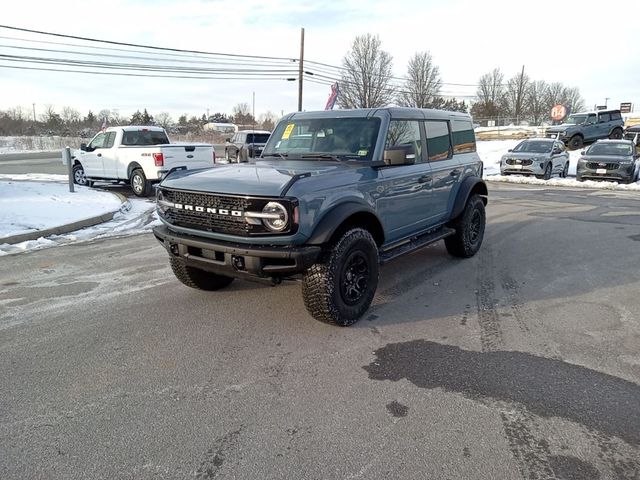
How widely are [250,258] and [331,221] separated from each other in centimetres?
74

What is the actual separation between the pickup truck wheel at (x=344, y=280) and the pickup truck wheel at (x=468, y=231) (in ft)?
8.03

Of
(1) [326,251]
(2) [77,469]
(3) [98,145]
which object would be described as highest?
(3) [98,145]

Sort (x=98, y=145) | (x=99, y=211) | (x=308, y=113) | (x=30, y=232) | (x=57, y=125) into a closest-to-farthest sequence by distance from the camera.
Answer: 1. (x=308, y=113)
2. (x=30, y=232)
3. (x=99, y=211)
4. (x=98, y=145)
5. (x=57, y=125)

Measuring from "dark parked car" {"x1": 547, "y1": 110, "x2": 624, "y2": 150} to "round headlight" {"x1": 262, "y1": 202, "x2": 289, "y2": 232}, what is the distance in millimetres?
28193

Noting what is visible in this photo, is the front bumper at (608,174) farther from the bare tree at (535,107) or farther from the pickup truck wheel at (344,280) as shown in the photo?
the bare tree at (535,107)

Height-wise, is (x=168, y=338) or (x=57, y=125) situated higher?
(x=57, y=125)

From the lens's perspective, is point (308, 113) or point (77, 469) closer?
point (77, 469)

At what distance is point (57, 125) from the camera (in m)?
72.9

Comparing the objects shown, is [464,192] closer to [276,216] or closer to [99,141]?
[276,216]

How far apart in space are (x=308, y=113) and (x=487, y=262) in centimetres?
323

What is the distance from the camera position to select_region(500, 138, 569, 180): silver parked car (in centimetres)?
1836

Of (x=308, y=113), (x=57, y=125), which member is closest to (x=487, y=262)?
(x=308, y=113)

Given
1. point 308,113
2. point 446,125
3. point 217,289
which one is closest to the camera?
point 217,289

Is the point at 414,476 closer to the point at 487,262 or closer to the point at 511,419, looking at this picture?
the point at 511,419
